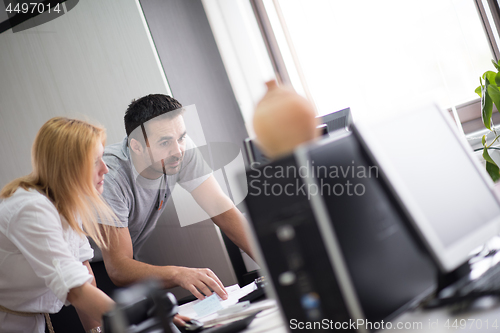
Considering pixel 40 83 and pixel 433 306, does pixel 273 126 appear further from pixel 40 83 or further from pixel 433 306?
pixel 40 83

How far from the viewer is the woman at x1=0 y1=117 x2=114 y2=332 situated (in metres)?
1.09

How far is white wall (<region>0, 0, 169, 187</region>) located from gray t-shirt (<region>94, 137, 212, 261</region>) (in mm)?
212

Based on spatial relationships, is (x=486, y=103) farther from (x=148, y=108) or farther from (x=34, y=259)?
(x=34, y=259)

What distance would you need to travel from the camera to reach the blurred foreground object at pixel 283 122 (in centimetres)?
72

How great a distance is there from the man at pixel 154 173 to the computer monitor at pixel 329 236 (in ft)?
3.81

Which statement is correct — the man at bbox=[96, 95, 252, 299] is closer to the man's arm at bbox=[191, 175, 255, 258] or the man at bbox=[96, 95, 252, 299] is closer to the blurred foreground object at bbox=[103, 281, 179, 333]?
the man's arm at bbox=[191, 175, 255, 258]

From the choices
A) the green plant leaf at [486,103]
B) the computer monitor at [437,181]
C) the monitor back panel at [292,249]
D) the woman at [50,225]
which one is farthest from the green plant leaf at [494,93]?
the woman at [50,225]

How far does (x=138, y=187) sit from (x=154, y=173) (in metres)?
0.11

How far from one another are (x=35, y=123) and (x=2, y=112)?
0.48 feet

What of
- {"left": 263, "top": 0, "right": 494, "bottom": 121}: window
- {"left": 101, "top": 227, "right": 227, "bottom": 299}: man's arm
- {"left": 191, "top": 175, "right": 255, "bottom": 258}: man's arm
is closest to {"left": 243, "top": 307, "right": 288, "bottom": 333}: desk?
{"left": 101, "top": 227, "right": 227, "bottom": 299}: man's arm

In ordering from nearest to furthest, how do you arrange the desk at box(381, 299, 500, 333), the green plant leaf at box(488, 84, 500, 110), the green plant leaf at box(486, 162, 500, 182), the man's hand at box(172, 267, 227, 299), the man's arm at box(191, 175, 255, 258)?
the desk at box(381, 299, 500, 333) → the man's hand at box(172, 267, 227, 299) → the green plant leaf at box(488, 84, 500, 110) → the green plant leaf at box(486, 162, 500, 182) → the man's arm at box(191, 175, 255, 258)

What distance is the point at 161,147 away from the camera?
193 cm

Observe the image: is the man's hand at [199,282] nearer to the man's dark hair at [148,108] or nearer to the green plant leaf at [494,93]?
the man's dark hair at [148,108]

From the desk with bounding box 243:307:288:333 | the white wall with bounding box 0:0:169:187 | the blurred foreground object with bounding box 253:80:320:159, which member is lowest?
the desk with bounding box 243:307:288:333
